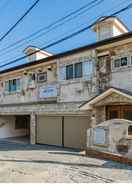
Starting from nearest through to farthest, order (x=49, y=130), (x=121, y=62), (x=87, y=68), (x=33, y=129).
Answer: (x=121, y=62)
(x=87, y=68)
(x=49, y=130)
(x=33, y=129)

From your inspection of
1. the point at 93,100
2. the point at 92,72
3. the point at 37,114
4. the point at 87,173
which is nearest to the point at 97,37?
the point at 92,72

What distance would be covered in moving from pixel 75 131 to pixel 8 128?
379 inches

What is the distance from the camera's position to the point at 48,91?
15938 mm

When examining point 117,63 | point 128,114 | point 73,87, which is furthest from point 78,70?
point 128,114

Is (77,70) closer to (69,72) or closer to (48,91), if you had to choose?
(69,72)

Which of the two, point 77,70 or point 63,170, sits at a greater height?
point 77,70

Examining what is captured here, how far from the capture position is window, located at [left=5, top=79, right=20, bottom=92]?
18987 mm

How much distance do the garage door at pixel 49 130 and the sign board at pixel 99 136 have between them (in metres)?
4.92

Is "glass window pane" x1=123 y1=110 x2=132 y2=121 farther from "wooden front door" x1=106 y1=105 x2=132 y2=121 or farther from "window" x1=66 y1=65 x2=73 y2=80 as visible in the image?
"window" x1=66 y1=65 x2=73 y2=80

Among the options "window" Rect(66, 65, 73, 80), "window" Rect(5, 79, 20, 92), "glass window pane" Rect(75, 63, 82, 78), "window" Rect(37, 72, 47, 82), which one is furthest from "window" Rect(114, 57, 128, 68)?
"window" Rect(5, 79, 20, 92)

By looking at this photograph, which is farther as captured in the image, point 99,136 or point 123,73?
point 123,73

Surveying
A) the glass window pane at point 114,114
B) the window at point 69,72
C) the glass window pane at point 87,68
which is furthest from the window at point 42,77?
the glass window pane at point 114,114

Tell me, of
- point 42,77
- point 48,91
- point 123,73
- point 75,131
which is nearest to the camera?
point 123,73

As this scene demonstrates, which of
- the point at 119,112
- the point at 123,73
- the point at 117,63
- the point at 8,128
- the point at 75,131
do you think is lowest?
the point at 8,128
